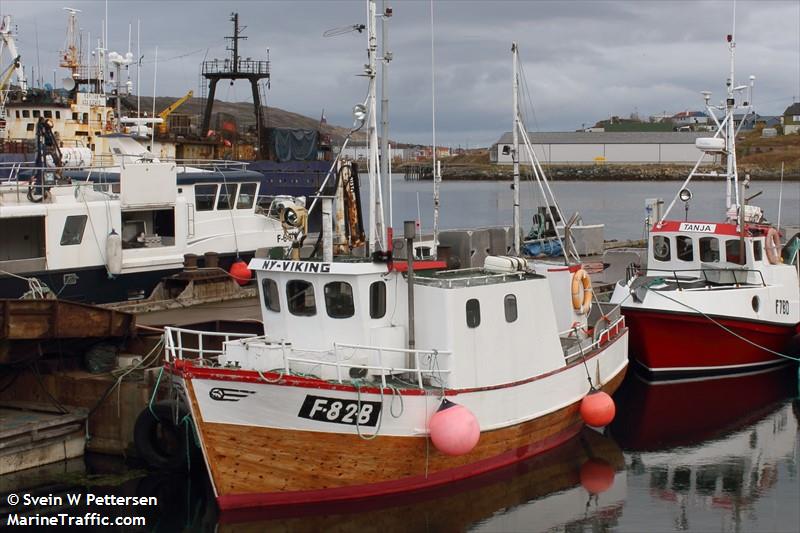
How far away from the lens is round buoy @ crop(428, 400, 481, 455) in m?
14.4

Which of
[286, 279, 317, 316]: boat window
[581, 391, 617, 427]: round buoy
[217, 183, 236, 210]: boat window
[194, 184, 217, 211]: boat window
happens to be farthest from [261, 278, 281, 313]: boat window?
[217, 183, 236, 210]: boat window

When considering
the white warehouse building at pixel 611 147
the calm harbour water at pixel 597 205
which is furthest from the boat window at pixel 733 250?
the white warehouse building at pixel 611 147

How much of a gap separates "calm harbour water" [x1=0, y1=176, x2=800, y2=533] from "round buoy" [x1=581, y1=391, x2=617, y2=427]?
91 cm

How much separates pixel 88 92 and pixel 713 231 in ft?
101

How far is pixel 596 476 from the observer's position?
17.5m

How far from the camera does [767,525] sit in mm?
15273

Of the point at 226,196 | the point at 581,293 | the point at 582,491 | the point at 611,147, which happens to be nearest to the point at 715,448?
the point at 582,491

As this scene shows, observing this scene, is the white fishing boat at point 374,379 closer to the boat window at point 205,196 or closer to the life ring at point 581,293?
the life ring at point 581,293

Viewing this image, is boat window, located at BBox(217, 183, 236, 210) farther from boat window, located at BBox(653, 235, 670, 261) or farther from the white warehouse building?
the white warehouse building

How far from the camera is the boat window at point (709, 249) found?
24.6m

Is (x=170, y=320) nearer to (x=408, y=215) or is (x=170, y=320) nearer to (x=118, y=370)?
(x=118, y=370)

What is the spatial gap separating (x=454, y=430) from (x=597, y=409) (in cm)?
418

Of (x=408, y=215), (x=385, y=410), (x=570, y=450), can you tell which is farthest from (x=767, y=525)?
(x=408, y=215)

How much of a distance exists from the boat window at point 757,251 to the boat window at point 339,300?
1289 centimetres
